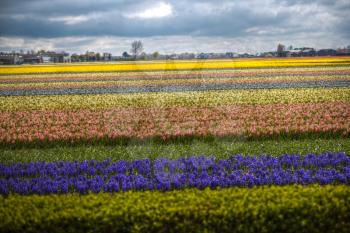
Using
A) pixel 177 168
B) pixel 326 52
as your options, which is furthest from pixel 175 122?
pixel 326 52

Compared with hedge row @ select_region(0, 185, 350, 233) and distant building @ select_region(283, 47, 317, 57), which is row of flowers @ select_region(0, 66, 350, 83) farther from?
distant building @ select_region(283, 47, 317, 57)

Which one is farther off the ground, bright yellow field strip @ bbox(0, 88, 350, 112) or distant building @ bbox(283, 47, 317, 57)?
distant building @ bbox(283, 47, 317, 57)

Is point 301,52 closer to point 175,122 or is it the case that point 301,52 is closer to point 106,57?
point 106,57

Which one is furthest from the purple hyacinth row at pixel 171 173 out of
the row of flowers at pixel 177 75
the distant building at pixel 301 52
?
the distant building at pixel 301 52

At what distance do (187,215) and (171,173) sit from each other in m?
3.16

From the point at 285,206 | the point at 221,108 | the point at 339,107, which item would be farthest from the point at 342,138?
the point at 285,206

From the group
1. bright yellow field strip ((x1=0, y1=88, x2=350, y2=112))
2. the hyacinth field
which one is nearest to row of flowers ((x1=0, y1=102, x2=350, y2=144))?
the hyacinth field

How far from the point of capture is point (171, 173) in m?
9.70

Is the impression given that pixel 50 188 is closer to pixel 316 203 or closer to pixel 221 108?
pixel 316 203

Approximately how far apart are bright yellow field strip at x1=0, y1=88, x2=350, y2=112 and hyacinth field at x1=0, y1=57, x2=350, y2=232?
979mm

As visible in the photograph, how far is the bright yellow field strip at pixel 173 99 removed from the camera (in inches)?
898

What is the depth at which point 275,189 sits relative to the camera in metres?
7.50

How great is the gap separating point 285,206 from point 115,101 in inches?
747

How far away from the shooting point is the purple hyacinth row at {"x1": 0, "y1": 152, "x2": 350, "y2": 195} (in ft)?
29.0
